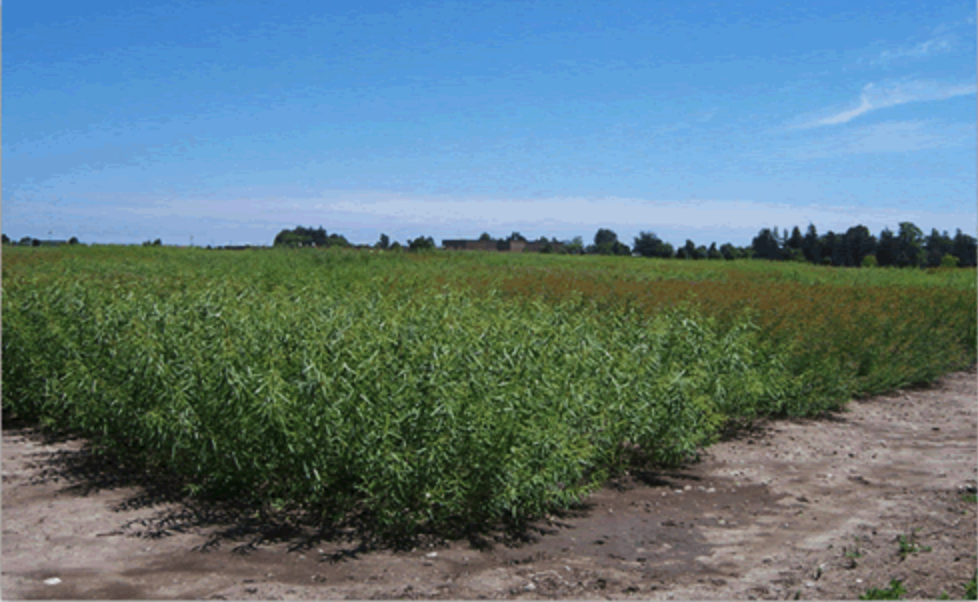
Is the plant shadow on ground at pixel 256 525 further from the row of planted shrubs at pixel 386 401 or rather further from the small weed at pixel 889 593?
the small weed at pixel 889 593

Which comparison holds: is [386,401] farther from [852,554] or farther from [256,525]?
[852,554]

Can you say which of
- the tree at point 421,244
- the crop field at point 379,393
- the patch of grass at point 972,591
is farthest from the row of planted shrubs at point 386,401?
the tree at point 421,244

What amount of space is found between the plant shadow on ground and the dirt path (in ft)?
0.06

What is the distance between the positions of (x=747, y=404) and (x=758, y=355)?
588 millimetres

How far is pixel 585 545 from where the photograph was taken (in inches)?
200

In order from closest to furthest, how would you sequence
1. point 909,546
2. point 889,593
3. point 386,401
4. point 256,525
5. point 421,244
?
1. point 889,593
2. point 386,401
3. point 909,546
4. point 256,525
5. point 421,244

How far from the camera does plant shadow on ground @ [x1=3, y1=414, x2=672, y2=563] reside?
4.95 meters

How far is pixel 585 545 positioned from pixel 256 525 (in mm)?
2077

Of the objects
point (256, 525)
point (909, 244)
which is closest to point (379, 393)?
point (256, 525)

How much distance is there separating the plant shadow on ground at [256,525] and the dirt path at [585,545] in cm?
2

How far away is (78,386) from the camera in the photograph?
6098mm

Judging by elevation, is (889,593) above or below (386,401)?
below

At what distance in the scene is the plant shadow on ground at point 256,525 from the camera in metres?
4.95

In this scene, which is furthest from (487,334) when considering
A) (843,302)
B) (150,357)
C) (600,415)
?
(843,302)
